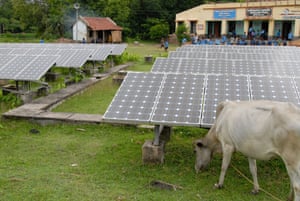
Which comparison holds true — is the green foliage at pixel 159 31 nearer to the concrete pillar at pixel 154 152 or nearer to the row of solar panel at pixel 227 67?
the row of solar panel at pixel 227 67

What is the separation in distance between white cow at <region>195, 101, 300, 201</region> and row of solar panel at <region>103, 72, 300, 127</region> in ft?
1.67

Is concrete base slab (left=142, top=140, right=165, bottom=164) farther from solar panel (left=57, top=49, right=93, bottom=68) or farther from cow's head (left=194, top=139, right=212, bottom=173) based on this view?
solar panel (left=57, top=49, right=93, bottom=68)

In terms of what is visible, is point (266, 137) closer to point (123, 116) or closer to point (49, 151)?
point (123, 116)

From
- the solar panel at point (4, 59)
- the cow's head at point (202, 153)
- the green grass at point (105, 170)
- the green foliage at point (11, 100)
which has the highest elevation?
the solar panel at point (4, 59)

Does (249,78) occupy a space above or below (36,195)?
above

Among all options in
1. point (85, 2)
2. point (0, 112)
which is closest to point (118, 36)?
point (85, 2)

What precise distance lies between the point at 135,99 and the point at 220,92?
1.94 m

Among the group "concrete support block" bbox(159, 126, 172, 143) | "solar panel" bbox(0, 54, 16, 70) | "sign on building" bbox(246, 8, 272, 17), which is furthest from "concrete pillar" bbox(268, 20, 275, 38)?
A: "concrete support block" bbox(159, 126, 172, 143)

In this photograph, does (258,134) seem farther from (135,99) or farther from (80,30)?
(80,30)

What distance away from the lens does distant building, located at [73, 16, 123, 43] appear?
4506 cm

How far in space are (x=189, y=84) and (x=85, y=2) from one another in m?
48.4

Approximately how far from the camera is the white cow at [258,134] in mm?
5648

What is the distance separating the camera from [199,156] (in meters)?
7.46

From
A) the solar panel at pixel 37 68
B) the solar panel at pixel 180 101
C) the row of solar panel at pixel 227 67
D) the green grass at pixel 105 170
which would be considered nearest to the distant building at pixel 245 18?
the row of solar panel at pixel 227 67
